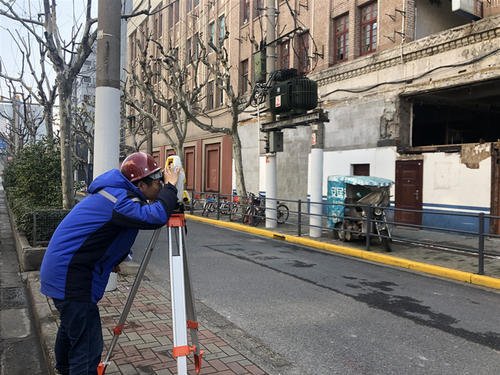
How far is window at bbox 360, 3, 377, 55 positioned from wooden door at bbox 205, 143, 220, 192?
12.5m

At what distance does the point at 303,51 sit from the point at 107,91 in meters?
16.0

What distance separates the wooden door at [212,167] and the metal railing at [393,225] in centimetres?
630

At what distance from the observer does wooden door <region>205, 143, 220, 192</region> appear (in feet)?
93.2

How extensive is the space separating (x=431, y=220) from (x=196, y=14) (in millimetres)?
21519

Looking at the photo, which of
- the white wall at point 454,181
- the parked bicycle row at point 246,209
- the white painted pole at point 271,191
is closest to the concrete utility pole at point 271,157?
the white painted pole at point 271,191

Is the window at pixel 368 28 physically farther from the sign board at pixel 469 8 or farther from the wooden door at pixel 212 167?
the wooden door at pixel 212 167

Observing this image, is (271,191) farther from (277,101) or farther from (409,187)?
(409,187)

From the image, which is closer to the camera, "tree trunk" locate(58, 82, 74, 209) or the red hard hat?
the red hard hat

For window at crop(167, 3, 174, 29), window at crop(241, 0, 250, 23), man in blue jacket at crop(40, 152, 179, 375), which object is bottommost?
man in blue jacket at crop(40, 152, 179, 375)

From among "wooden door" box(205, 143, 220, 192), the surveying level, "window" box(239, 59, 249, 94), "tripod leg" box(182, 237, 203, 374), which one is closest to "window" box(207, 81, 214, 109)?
"wooden door" box(205, 143, 220, 192)

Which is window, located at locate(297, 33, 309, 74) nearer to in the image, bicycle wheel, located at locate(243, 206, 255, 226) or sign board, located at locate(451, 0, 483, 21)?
bicycle wheel, located at locate(243, 206, 255, 226)

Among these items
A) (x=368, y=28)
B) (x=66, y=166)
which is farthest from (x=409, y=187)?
(x=66, y=166)

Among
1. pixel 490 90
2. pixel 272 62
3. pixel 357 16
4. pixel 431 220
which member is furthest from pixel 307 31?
pixel 431 220

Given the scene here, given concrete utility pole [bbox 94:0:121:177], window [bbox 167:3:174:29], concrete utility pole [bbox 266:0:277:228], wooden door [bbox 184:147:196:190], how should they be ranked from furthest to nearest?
window [bbox 167:3:174:29] < wooden door [bbox 184:147:196:190] < concrete utility pole [bbox 266:0:277:228] < concrete utility pole [bbox 94:0:121:177]
